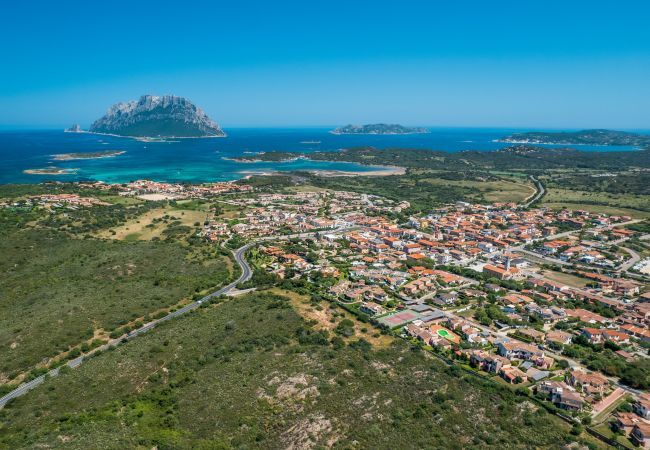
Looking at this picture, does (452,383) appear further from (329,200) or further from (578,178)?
(578,178)

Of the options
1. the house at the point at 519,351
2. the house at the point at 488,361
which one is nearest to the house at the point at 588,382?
the house at the point at 519,351

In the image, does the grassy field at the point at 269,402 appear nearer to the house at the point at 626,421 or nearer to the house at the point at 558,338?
the house at the point at 626,421

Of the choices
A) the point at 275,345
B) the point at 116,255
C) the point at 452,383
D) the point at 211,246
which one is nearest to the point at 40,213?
the point at 116,255

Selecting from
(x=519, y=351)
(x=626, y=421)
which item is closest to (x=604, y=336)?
(x=519, y=351)

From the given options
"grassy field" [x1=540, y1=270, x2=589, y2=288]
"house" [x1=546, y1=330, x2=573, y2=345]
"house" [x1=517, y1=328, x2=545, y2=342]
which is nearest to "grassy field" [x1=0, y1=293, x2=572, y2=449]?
"house" [x1=517, y1=328, x2=545, y2=342]

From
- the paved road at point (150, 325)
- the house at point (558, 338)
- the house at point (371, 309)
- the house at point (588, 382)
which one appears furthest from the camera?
the house at point (371, 309)
